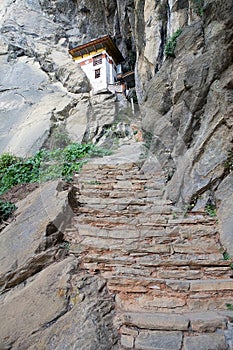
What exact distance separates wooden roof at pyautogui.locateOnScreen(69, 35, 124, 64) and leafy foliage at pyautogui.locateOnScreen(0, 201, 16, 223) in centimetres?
1692

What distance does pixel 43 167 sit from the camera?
658 centimetres

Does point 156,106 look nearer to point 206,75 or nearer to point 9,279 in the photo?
point 206,75

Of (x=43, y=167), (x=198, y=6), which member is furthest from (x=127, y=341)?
(x=198, y=6)

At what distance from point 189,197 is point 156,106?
3.03m

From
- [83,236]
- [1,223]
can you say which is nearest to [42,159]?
[1,223]

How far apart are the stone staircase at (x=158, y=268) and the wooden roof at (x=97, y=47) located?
16880 mm

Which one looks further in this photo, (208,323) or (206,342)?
(208,323)

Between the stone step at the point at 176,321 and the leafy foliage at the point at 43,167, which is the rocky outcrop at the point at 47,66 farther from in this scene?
the stone step at the point at 176,321

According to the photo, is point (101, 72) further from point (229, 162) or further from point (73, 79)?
point (229, 162)

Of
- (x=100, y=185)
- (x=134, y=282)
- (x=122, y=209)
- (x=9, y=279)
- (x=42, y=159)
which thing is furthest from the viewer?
(x=42, y=159)

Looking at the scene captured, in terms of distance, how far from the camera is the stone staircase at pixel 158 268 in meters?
2.20

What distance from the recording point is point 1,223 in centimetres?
438

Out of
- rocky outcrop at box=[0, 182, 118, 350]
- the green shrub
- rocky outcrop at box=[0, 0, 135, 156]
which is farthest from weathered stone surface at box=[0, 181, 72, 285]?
rocky outcrop at box=[0, 0, 135, 156]

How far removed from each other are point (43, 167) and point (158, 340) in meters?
5.34
